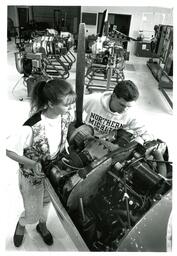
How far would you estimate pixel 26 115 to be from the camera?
2.92 metres

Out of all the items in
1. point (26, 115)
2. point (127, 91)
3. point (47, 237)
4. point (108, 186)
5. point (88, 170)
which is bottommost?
point (47, 237)

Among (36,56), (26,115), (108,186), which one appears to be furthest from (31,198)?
(36,56)

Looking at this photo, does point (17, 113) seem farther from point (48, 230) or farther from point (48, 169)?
point (48, 169)

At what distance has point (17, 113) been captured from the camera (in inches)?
118

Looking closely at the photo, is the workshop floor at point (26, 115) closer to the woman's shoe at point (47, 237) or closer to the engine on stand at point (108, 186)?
the woman's shoe at point (47, 237)

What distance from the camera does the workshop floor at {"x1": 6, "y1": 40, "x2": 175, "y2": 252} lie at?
4.59ft

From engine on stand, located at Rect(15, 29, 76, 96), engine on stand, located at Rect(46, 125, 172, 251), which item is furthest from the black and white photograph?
engine on stand, located at Rect(15, 29, 76, 96)

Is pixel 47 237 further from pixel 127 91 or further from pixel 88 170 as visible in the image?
pixel 127 91

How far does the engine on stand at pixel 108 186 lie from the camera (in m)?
0.71

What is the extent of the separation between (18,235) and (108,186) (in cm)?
88

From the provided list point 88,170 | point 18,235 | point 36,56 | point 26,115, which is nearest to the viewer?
point 88,170

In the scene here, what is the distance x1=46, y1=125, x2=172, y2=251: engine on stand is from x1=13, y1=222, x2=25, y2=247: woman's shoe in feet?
2.43
